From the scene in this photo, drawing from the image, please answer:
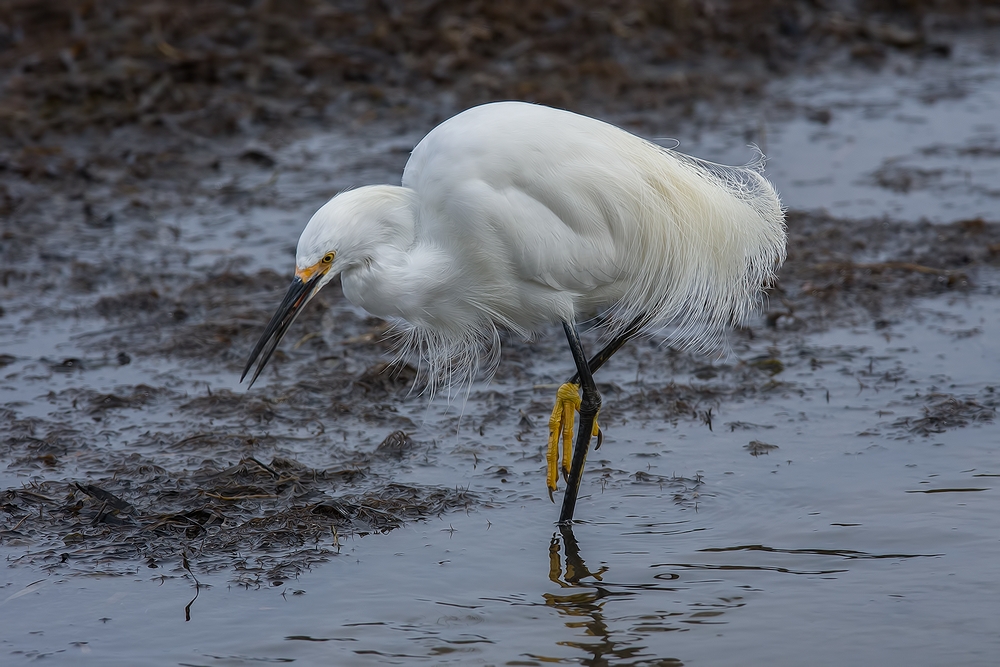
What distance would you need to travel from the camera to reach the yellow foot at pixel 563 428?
14.8 feet

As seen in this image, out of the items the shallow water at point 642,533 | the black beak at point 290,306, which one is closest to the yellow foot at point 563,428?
the shallow water at point 642,533

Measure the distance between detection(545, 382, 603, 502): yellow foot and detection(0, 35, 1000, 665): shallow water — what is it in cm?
16

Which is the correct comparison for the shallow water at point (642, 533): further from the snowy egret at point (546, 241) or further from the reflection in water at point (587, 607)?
the snowy egret at point (546, 241)

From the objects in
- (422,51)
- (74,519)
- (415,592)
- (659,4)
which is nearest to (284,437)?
(74,519)

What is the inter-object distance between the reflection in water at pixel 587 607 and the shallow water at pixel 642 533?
1cm

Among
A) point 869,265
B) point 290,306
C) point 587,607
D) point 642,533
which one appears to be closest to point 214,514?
point 290,306

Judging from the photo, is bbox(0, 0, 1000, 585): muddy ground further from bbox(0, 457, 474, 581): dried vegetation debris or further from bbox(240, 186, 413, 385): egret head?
bbox(240, 186, 413, 385): egret head

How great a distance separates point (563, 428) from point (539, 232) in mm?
837

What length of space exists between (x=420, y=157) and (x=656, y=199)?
91cm

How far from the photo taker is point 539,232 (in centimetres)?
423

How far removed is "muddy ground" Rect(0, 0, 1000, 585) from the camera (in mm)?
4598

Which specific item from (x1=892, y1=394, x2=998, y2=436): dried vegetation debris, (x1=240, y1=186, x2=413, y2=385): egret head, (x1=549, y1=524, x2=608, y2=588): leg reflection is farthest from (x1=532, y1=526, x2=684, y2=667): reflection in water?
(x1=892, y1=394, x2=998, y2=436): dried vegetation debris

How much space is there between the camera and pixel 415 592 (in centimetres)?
399

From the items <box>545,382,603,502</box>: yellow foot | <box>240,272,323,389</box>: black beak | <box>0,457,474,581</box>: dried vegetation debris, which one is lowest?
<box>0,457,474,581</box>: dried vegetation debris
